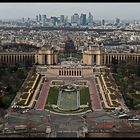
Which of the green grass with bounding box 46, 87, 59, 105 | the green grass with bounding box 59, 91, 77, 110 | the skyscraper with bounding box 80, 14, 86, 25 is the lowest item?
the green grass with bounding box 59, 91, 77, 110

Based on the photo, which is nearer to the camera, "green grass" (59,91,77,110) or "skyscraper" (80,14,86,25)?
"green grass" (59,91,77,110)

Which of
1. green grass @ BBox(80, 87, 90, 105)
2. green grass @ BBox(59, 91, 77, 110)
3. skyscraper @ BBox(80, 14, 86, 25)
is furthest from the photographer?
skyscraper @ BBox(80, 14, 86, 25)

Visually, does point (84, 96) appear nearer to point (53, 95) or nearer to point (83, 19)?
point (53, 95)

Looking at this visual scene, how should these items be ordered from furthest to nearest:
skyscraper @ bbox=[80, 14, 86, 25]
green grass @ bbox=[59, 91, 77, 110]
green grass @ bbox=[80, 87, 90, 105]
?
skyscraper @ bbox=[80, 14, 86, 25]
green grass @ bbox=[80, 87, 90, 105]
green grass @ bbox=[59, 91, 77, 110]

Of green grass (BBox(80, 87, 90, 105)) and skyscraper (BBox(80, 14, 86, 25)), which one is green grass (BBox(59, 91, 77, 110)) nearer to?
green grass (BBox(80, 87, 90, 105))

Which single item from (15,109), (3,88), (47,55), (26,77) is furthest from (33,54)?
(15,109)

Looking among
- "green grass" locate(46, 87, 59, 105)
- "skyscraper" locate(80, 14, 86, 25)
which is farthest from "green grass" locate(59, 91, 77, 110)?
"skyscraper" locate(80, 14, 86, 25)

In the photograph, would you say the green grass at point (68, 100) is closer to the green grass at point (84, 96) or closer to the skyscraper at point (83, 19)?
the green grass at point (84, 96)

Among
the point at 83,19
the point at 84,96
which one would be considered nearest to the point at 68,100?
the point at 84,96
